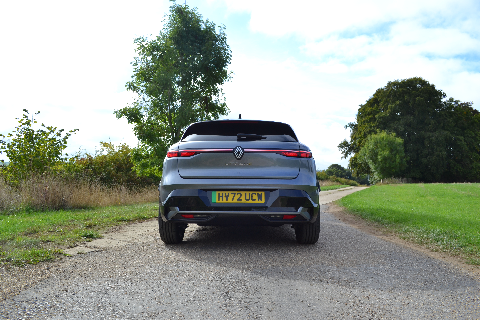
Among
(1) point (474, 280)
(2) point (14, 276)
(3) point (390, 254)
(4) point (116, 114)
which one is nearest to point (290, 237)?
(3) point (390, 254)

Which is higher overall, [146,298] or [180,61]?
[180,61]

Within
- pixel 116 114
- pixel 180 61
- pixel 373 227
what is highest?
pixel 180 61

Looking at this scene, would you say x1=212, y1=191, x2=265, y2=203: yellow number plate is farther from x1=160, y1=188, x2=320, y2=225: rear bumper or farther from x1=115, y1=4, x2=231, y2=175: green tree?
x1=115, y1=4, x2=231, y2=175: green tree

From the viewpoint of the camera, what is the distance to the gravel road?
118 inches

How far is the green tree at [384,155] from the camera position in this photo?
4162cm

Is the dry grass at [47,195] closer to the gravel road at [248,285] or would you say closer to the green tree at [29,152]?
the green tree at [29,152]

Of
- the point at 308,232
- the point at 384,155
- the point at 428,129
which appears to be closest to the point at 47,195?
the point at 308,232

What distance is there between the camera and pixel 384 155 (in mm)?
41125

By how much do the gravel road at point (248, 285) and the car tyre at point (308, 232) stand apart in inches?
5.4

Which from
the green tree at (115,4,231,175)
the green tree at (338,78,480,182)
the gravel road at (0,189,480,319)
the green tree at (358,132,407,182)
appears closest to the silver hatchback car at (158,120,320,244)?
the gravel road at (0,189,480,319)

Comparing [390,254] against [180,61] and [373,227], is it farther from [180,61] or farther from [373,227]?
[180,61]

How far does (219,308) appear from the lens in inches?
120

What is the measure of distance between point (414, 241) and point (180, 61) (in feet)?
61.5

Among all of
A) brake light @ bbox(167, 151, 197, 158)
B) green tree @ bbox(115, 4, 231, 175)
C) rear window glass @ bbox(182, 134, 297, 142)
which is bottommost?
brake light @ bbox(167, 151, 197, 158)
